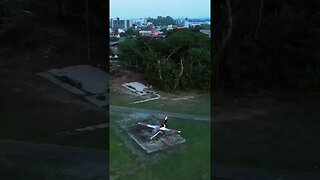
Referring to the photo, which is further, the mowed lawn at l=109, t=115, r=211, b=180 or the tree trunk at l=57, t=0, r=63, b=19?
the tree trunk at l=57, t=0, r=63, b=19

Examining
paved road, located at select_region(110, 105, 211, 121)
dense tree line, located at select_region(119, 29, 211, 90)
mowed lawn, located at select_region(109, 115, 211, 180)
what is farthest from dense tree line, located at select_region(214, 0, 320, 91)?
mowed lawn, located at select_region(109, 115, 211, 180)

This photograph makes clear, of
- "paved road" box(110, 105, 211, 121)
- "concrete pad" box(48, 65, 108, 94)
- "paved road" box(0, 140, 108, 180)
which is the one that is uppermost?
"concrete pad" box(48, 65, 108, 94)

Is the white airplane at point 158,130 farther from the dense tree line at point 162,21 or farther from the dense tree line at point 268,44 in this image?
the dense tree line at point 162,21

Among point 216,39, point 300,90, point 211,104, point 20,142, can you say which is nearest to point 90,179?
point 20,142

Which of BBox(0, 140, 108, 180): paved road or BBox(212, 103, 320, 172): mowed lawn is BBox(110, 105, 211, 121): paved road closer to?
BBox(212, 103, 320, 172): mowed lawn

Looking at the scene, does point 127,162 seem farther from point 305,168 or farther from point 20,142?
point 305,168

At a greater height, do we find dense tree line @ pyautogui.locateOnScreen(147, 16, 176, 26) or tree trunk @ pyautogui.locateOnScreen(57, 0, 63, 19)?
tree trunk @ pyautogui.locateOnScreen(57, 0, 63, 19)

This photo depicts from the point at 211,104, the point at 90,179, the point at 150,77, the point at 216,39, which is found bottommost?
the point at 90,179
